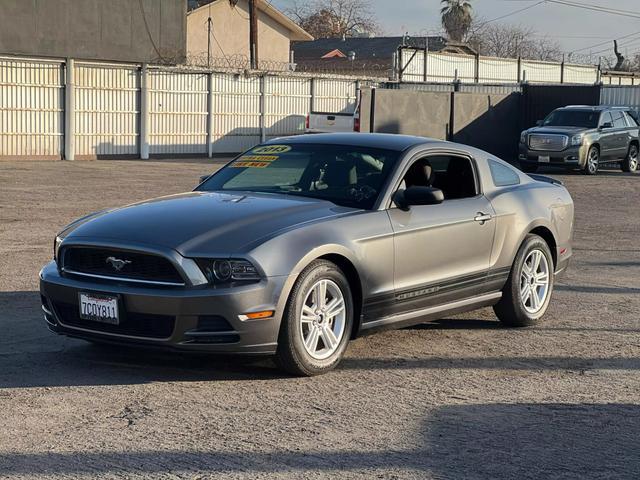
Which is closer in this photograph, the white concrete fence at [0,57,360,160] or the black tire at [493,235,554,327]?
the black tire at [493,235,554,327]

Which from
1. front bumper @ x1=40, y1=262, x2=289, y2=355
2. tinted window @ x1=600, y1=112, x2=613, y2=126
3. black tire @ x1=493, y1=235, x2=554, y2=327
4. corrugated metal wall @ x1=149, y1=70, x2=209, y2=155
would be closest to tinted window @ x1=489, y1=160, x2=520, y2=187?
black tire @ x1=493, y1=235, x2=554, y2=327

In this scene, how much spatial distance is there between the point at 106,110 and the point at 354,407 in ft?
91.9

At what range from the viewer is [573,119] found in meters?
30.2

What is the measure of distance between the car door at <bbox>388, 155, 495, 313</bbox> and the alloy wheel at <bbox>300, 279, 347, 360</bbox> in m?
0.59

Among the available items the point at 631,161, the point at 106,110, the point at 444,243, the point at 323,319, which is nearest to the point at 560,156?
the point at 631,161

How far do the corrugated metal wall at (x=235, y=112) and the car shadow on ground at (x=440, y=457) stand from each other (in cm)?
3147

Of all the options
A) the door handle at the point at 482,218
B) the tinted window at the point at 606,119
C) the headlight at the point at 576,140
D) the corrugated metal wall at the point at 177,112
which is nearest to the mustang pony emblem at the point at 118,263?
the door handle at the point at 482,218

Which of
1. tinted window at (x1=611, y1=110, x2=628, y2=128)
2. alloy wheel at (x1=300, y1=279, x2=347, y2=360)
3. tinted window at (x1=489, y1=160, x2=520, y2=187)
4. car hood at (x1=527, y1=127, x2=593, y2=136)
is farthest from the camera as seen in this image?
tinted window at (x1=611, y1=110, x2=628, y2=128)

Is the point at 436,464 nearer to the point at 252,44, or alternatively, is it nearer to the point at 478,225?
the point at 478,225

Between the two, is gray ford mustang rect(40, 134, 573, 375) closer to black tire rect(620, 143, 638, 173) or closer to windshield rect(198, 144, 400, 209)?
windshield rect(198, 144, 400, 209)

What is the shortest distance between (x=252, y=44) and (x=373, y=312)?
37.6 metres

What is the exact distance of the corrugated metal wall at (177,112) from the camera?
114 feet

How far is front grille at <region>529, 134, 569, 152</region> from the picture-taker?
29127 mm

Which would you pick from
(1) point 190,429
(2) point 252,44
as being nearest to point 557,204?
(1) point 190,429
